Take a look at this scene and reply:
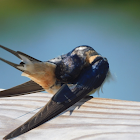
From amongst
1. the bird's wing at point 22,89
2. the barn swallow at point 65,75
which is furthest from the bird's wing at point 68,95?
the bird's wing at point 22,89

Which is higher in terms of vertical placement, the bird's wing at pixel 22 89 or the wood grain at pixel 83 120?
the bird's wing at pixel 22 89

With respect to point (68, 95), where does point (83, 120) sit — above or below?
below

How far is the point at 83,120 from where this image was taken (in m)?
0.48

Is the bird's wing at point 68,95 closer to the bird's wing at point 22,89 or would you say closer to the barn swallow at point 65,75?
the barn swallow at point 65,75

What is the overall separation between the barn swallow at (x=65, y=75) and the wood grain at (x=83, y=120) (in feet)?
0.14

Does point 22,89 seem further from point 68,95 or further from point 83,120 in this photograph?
point 83,120

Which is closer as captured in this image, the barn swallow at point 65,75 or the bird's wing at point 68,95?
the bird's wing at point 68,95

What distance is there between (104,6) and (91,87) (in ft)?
4.51

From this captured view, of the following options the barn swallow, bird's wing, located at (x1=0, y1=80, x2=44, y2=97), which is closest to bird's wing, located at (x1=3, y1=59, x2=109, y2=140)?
the barn swallow

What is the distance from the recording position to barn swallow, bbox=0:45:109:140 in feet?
2.03

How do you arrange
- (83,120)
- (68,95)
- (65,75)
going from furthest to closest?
1. (65,75)
2. (68,95)
3. (83,120)

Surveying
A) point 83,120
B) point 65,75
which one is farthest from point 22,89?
point 83,120

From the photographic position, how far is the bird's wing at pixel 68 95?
451 millimetres

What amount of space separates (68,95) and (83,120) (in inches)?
6.1
